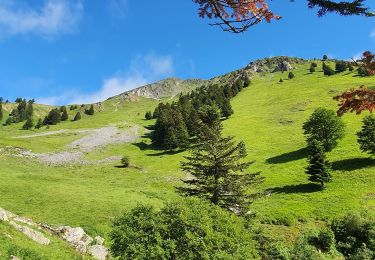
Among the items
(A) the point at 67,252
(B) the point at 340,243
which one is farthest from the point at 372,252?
(A) the point at 67,252

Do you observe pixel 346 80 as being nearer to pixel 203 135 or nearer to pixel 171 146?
pixel 171 146

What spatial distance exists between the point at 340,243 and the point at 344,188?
19059mm

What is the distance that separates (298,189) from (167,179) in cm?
2188

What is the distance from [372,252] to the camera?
35531mm

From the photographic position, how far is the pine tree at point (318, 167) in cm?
5947

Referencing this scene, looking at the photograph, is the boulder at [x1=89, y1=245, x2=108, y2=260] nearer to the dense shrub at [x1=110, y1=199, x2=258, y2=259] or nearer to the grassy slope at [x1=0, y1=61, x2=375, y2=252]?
the dense shrub at [x1=110, y1=199, x2=258, y2=259]

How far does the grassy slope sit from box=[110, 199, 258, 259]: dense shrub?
8.86m

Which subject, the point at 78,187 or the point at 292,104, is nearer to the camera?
the point at 78,187

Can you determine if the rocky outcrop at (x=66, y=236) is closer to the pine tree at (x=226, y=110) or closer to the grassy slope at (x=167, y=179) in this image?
the grassy slope at (x=167, y=179)

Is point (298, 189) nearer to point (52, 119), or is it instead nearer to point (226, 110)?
point (226, 110)

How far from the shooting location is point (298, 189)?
5956 centimetres

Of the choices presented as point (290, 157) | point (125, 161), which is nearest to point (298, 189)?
point (290, 157)

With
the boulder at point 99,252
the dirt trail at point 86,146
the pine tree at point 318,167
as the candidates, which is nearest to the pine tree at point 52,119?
the dirt trail at point 86,146

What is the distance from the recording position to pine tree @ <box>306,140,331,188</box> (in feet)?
195
